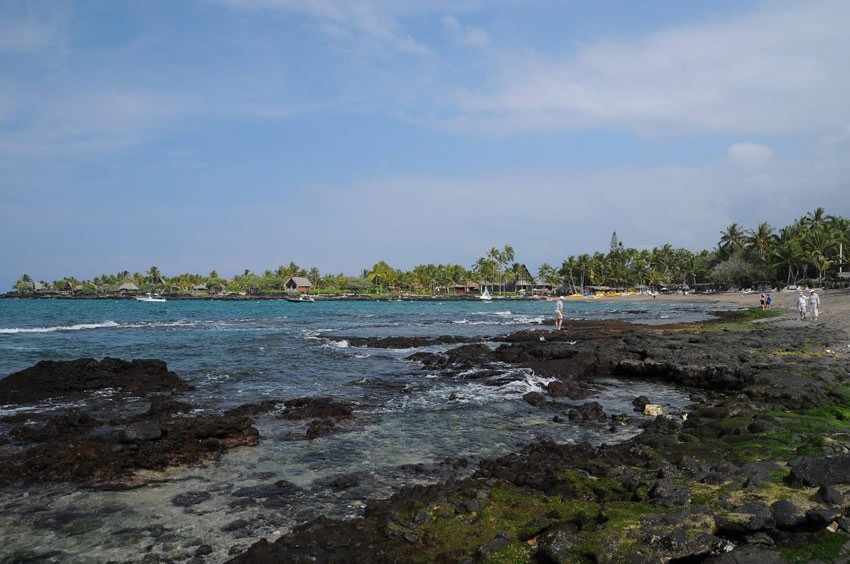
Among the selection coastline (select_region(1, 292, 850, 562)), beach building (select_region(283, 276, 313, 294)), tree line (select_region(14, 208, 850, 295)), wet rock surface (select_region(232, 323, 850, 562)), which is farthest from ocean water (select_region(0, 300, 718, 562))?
beach building (select_region(283, 276, 313, 294))

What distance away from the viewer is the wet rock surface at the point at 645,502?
652 cm

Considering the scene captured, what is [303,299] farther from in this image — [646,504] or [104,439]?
[646,504]

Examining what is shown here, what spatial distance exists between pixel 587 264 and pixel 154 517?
168 meters

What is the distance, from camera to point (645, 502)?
26.2 feet

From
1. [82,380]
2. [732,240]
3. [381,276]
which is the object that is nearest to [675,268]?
[732,240]

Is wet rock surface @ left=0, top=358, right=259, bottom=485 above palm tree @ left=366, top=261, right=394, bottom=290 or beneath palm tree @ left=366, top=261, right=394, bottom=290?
beneath

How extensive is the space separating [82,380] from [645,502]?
69.4ft

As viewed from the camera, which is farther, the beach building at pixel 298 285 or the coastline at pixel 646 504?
the beach building at pixel 298 285

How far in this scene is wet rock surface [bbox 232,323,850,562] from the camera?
6516 millimetres

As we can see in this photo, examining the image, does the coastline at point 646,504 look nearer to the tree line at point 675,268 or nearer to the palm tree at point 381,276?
the tree line at point 675,268

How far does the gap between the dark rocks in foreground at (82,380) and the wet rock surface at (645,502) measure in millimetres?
15213

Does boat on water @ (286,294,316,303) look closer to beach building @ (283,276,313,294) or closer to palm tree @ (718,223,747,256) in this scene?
beach building @ (283,276,313,294)

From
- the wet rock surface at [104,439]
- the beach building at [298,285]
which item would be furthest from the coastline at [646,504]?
the beach building at [298,285]

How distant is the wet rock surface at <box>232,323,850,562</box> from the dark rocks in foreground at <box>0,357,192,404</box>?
15213 millimetres
